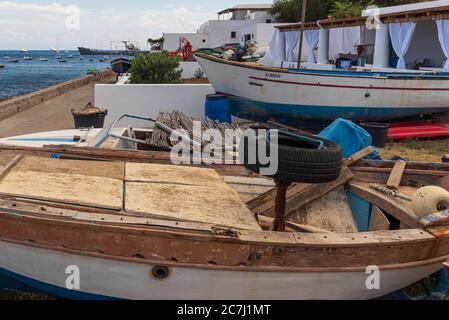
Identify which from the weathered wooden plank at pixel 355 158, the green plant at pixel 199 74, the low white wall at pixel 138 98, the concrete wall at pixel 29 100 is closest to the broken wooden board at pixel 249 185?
the weathered wooden plank at pixel 355 158

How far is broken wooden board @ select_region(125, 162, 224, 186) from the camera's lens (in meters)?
3.98

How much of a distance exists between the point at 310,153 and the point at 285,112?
31.7 ft

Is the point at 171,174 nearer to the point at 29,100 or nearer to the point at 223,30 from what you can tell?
the point at 29,100

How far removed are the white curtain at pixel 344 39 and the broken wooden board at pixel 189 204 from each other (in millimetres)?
17536

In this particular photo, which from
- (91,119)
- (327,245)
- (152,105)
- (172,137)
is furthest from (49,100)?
(327,245)

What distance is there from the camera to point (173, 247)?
2.99 m

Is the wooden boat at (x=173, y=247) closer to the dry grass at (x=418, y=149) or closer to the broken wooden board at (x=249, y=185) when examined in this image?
the broken wooden board at (x=249, y=185)

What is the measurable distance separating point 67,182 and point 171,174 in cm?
100

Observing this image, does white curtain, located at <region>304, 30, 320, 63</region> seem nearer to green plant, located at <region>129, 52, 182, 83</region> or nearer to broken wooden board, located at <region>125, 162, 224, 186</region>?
green plant, located at <region>129, 52, 182, 83</region>

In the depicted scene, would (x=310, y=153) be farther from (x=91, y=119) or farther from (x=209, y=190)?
(x=91, y=119)

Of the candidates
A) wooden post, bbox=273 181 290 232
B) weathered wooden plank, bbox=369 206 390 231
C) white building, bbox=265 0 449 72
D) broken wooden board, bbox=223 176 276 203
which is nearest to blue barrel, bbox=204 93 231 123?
white building, bbox=265 0 449 72

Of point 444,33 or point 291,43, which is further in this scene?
point 291,43

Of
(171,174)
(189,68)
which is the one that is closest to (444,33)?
(189,68)

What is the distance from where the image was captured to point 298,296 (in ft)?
10.8
